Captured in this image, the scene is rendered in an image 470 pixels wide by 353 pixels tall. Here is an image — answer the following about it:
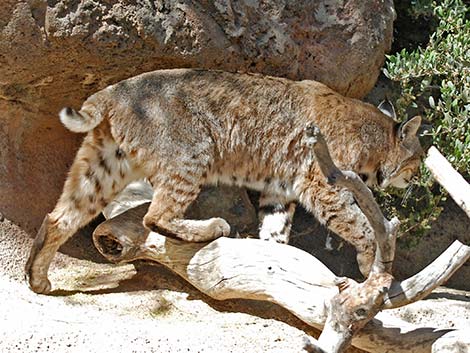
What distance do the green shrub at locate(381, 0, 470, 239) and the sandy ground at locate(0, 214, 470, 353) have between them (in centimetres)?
69

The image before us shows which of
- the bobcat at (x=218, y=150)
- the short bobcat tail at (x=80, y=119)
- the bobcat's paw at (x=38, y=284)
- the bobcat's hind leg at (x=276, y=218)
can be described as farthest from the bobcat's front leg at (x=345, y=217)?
the bobcat's paw at (x=38, y=284)

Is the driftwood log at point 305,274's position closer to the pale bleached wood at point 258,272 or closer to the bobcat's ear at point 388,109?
the pale bleached wood at point 258,272

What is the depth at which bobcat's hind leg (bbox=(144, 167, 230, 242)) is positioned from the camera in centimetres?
527

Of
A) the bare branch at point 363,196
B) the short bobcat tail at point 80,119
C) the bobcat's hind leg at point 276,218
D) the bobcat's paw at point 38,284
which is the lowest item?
the bobcat's paw at point 38,284

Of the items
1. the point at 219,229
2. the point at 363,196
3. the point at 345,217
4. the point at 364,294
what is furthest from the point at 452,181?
the point at 219,229

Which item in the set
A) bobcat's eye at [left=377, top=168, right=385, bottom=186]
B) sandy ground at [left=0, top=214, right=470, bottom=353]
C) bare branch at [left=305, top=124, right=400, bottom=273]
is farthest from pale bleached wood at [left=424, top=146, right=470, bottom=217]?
bobcat's eye at [left=377, top=168, right=385, bottom=186]

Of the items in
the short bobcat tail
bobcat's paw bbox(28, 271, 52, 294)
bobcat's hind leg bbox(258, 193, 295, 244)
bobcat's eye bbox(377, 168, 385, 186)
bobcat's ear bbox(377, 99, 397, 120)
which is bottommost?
bobcat's paw bbox(28, 271, 52, 294)

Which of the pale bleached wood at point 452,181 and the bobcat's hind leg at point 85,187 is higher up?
the pale bleached wood at point 452,181

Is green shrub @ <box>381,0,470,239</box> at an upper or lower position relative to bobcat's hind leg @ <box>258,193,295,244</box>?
upper

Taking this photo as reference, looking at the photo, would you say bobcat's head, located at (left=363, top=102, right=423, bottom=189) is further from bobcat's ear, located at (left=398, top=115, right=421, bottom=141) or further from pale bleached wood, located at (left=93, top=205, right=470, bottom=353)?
pale bleached wood, located at (left=93, top=205, right=470, bottom=353)

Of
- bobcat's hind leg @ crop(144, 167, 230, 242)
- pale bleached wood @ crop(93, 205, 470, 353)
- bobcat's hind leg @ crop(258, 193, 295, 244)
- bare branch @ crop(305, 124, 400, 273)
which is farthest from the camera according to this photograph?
bobcat's hind leg @ crop(258, 193, 295, 244)

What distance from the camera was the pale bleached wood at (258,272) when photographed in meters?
4.57

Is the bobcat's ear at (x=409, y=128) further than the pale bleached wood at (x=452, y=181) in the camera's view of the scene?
Yes

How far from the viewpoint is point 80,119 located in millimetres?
5199
